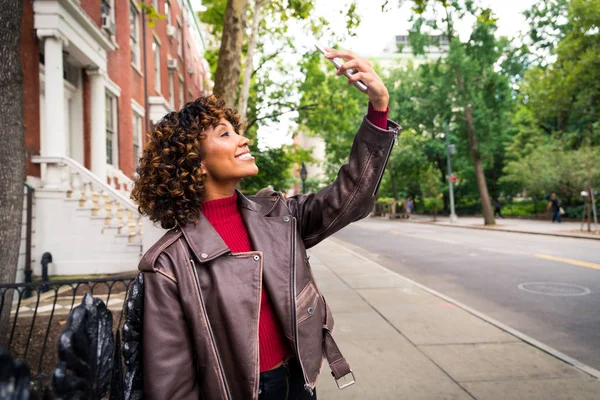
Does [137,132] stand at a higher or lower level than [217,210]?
higher

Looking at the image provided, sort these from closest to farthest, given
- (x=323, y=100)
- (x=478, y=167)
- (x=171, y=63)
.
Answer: (x=171, y=63)
(x=323, y=100)
(x=478, y=167)

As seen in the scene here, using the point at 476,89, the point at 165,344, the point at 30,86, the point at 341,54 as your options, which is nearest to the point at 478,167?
the point at 476,89

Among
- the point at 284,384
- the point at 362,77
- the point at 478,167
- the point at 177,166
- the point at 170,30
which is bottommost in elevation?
the point at 284,384

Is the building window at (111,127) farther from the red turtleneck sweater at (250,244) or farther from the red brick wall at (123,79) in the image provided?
the red turtleneck sweater at (250,244)

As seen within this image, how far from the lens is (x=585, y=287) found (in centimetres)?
770

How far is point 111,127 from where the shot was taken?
42.1ft

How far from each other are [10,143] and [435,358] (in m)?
4.31

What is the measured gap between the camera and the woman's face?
69.9 inches

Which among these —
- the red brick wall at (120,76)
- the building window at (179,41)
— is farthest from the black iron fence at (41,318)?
the building window at (179,41)

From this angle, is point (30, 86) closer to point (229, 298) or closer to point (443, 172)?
point (229, 298)

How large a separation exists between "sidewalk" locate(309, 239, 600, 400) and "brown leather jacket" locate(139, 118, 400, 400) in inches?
92.8

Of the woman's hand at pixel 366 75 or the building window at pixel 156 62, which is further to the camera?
the building window at pixel 156 62

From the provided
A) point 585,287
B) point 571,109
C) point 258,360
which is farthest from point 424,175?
point 258,360

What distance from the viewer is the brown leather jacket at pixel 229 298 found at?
4.90ft
